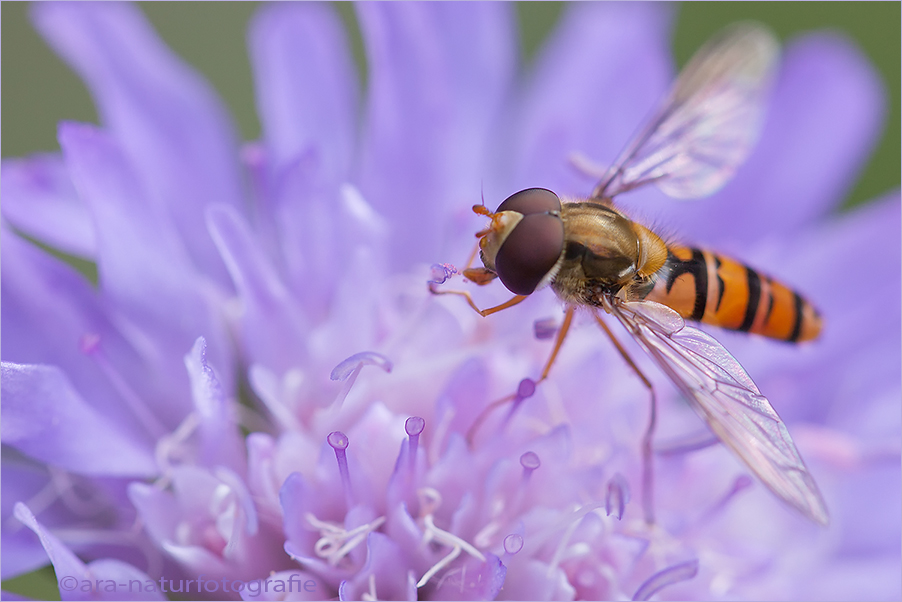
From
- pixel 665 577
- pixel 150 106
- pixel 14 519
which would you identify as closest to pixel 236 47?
pixel 150 106

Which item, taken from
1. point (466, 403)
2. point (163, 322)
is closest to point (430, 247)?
point (466, 403)

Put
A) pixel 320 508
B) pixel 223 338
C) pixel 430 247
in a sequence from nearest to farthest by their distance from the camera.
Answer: pixel 320 508, pixel 223 338, pixel 430 247

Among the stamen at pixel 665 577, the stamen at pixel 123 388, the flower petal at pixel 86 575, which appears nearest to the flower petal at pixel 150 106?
the stamen at pixel 123 388

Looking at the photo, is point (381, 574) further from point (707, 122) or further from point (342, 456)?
point (707, 122)

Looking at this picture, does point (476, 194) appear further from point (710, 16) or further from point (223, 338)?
point (710, 16)

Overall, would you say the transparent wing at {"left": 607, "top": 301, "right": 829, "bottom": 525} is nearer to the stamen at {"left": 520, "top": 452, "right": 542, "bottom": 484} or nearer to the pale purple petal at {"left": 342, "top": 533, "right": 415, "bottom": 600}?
the stamen at {"left": 520, "top": 452, "right": 542, "bottom": 484}

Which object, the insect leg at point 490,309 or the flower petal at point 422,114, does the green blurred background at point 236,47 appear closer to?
the flower petal at point 422,114
